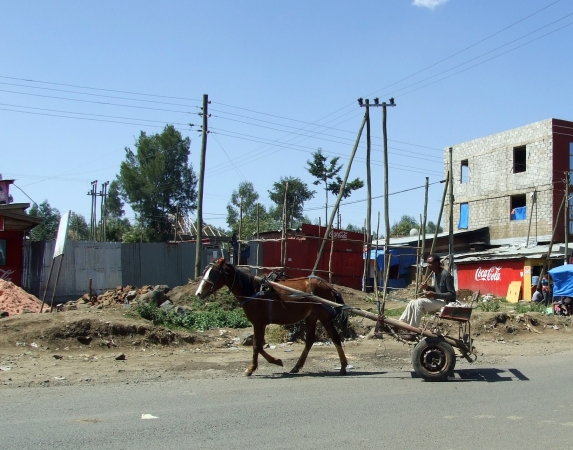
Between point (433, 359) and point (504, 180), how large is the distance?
35.6 m

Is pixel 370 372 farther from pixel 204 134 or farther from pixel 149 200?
pixel 149 200

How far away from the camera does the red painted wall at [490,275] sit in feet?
110

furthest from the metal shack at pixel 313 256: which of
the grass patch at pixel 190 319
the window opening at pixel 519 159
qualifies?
the window opening at pixel 519 159

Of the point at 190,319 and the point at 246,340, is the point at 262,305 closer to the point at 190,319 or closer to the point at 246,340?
the point at 246,340

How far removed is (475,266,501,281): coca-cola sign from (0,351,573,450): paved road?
25.6 m

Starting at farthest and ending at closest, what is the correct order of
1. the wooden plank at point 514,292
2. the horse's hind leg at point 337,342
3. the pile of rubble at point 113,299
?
the wooden plank at point 514,292 < the pile of rubble at point 113,299 < the horse's hind leg at point 337,342

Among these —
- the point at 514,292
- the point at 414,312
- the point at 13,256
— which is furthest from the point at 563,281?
the point at 13,256

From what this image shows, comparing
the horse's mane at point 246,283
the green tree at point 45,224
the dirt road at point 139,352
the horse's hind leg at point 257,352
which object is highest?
the green tree at point 45,224

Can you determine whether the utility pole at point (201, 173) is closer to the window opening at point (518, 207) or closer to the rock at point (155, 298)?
the rock at point (155, 298)

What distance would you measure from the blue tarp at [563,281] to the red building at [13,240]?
68.6ft

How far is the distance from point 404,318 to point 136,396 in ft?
14.1

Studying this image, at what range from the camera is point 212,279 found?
32.6ft

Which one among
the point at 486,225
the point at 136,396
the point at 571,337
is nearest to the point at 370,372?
the point at 136,396

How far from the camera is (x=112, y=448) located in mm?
5641
